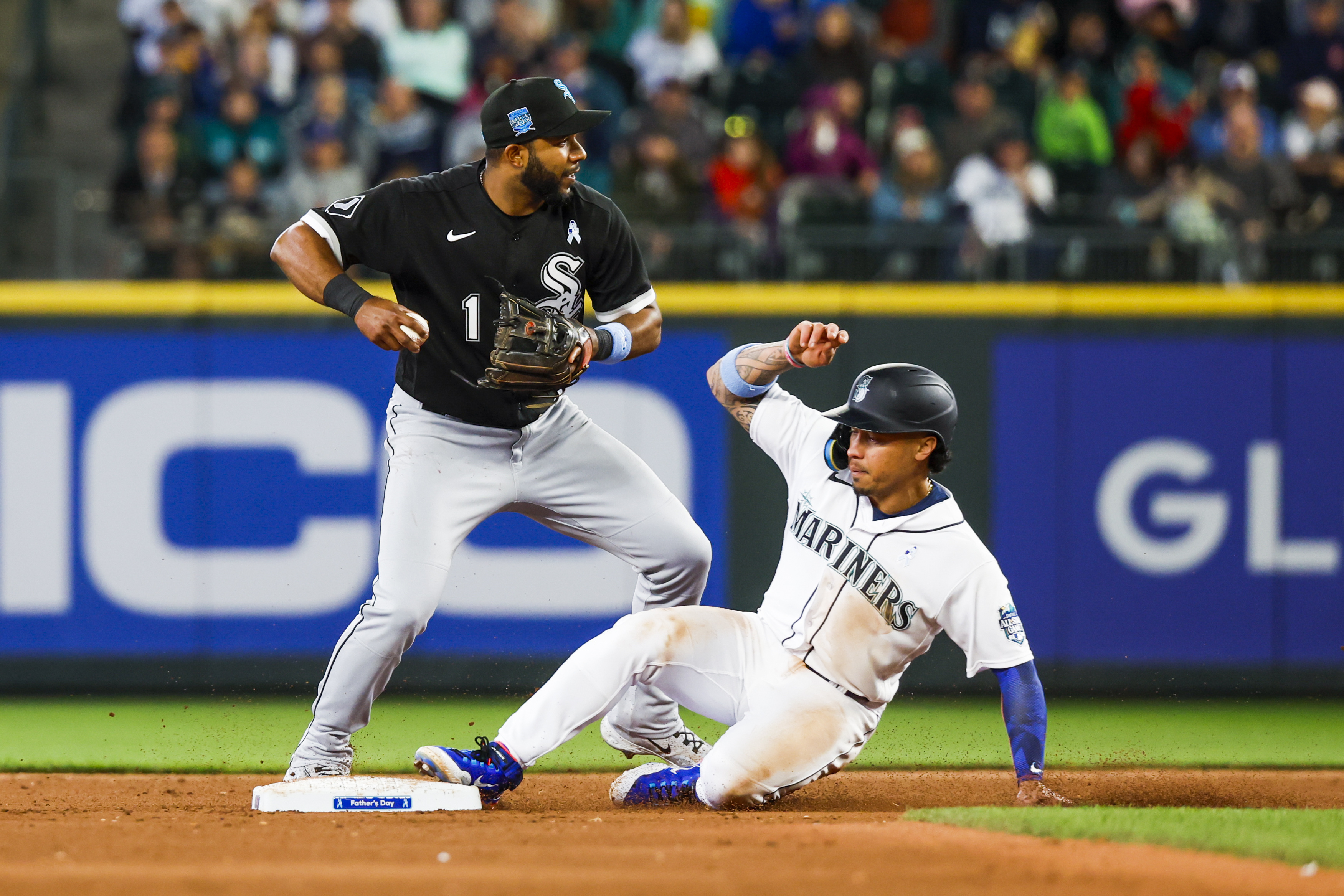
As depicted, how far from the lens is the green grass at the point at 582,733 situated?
6488 millimetres

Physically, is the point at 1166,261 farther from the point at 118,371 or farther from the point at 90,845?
the point at 90,845

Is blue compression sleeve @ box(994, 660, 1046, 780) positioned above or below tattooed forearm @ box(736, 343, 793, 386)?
below

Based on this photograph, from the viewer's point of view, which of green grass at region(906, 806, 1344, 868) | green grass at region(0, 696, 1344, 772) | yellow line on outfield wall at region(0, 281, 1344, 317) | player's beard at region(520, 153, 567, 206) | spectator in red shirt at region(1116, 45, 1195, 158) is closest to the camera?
green grass at region(906, 806, 1344, 868)

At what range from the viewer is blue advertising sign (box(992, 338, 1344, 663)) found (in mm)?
8281

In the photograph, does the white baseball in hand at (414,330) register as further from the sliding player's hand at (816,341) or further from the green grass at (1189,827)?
the green grass at (1189,827)

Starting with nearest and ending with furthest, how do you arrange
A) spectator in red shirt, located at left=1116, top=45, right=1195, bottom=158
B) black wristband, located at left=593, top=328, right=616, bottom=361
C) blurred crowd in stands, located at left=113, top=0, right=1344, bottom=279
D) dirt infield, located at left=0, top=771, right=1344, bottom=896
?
dirt infield, located at left=0, top=771, right=1344, bottom=896 → black wristband, located at left=593, top=328, right=616, bottom=361 → blurred crowd in stands, located at left=113, top=0, right=1344, bottom=279 → spectator in red shirt, located at left=1116, top=45, right=1195, bottom=158

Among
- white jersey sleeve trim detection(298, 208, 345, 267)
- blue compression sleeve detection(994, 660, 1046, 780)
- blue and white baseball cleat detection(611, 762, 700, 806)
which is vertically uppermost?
white jersey sleeve trim detection(298, 208, 345, 267)

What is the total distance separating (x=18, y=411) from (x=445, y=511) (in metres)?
4.16

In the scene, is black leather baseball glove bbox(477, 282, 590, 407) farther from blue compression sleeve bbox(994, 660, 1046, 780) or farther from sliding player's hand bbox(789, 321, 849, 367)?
blue compression sleeve bbox(994, 660, 1046, 780)

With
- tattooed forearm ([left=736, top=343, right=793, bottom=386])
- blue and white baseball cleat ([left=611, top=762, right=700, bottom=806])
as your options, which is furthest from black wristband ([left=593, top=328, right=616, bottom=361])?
blue and white baseball cleat ([left=611, top=762, right=700, bottom=806])

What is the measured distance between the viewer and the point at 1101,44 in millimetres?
11664

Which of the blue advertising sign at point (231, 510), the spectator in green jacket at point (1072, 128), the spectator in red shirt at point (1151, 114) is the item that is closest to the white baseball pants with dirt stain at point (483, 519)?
the blue advertising sign at point (231, 510)

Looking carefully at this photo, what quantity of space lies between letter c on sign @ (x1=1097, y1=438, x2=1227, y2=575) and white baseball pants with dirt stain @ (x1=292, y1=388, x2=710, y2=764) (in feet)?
11.8

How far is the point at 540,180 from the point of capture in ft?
16.4
